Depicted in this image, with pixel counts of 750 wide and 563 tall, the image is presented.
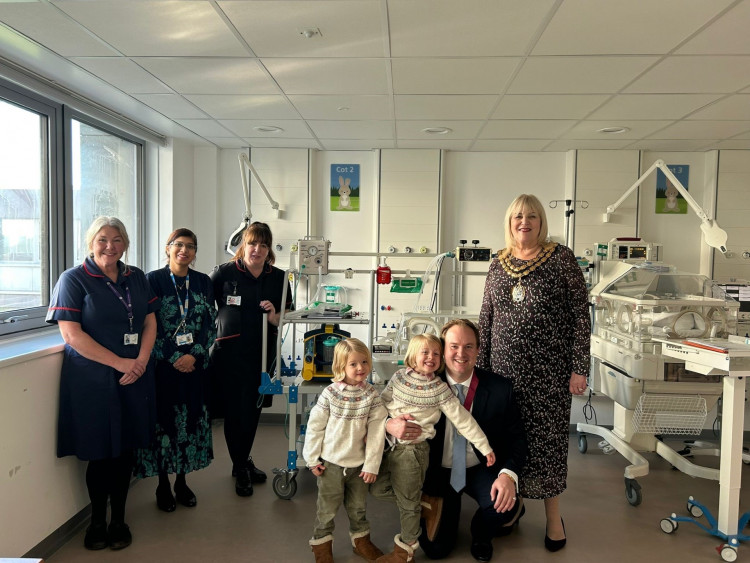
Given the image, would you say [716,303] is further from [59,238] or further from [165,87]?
[59,238]

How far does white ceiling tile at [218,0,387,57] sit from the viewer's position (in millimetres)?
2072

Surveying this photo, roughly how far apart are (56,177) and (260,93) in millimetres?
1401

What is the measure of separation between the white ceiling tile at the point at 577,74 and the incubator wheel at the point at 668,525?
2.32m

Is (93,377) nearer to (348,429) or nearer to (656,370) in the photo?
(348,429)

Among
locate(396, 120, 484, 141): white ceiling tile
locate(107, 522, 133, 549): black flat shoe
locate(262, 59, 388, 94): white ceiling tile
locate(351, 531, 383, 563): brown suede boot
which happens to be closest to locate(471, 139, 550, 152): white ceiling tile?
locate(396, 120, 484, 141): white ceiling tile

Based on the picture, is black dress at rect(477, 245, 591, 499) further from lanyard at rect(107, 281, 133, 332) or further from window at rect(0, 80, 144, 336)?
window at rect(0, 80, 144, 336)

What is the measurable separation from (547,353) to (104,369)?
1951 millimetres

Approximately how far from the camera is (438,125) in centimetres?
387

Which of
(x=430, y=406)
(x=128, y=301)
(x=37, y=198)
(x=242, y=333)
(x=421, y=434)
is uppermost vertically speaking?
(x=37, y=198)

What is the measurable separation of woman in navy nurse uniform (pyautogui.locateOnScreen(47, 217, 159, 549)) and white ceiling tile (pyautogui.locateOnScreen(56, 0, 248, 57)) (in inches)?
34.8

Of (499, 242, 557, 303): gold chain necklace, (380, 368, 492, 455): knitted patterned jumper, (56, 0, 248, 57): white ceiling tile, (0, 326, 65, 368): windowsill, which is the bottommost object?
(380, 368, 492, 455): knitted patterned jumper

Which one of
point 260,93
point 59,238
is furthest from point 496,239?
point 59,238

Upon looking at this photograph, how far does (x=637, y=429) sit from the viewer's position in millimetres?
2906

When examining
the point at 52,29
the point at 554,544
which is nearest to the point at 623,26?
the point at 554,544
